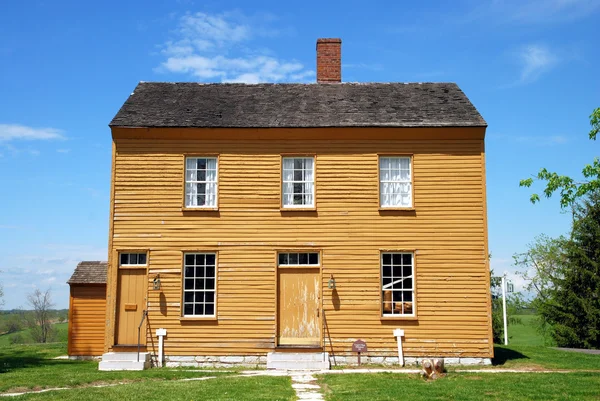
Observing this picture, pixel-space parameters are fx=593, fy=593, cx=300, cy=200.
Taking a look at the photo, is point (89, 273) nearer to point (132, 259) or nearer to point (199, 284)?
point (132, 259)

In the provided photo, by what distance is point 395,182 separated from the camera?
1675 centimetres

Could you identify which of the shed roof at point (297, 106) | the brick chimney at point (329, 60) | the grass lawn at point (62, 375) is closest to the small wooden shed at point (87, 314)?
the grass lawn at point (62, 375)

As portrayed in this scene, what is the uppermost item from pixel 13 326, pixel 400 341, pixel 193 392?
pixel 400 341

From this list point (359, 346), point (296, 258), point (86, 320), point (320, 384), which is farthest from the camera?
point (86, 320)

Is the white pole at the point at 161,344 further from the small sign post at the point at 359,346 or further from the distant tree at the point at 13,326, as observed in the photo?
the distant tree at the point at 13,326

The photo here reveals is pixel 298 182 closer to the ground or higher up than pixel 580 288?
higher up

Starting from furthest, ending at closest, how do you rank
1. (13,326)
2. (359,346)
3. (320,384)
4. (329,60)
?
(13,326), (329,60), (359,346), (320,384)

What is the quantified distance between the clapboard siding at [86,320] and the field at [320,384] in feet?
8.52

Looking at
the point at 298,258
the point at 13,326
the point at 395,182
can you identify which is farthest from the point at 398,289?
the point at 13,326

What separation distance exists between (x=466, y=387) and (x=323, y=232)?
Result: 6.12 meters

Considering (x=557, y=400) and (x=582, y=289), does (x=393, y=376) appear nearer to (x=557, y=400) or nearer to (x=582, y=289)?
(x=557, y=400)

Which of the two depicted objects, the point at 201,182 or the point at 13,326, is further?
the point at 13,326

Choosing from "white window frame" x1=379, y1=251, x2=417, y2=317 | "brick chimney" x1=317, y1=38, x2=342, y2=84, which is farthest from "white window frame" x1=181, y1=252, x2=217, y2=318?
"brick chimney" x1=317, y1=38, x2=342, y2=84

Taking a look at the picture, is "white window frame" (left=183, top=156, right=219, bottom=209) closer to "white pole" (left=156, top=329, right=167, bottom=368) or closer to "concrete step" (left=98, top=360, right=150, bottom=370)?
"white pole" (left=156, top=329, right=167, bottom=368)
